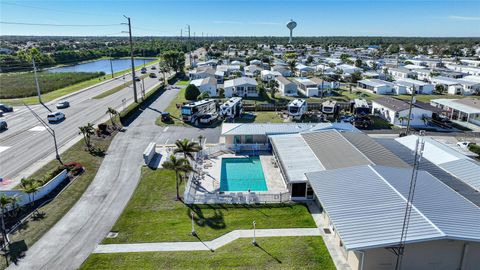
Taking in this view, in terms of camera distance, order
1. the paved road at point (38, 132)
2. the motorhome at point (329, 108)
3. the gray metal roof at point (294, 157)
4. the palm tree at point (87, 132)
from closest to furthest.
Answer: the gray metal roof at point (294, 157) < the paved road at point (38, 132) < the palm tree at point (87, 132) < the motorhome at point (329, 108)

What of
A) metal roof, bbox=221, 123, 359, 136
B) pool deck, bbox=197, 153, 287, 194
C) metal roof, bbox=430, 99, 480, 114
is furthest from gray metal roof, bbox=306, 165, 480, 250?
metal roof, bbox=430, 99, 480, 114

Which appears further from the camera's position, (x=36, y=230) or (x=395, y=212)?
(x=36, y=230)

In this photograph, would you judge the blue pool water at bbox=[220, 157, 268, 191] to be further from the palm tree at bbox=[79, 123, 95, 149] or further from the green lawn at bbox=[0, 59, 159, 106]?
the green lawn at bbox=[0, 59, 159, 106]

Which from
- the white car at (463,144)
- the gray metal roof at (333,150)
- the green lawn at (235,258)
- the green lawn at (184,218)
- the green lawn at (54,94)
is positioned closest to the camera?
the green lawn at (235,258)

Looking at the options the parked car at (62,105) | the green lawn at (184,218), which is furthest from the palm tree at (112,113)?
the green lawn at (184,218)

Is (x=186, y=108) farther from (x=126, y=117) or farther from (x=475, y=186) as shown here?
(x=475, y=186)

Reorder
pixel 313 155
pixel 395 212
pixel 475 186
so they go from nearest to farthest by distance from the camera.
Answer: pixel 395 212 < pixel 475 186 < pixel 313 155

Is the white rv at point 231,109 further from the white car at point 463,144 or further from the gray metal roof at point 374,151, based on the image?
the white car at point 463,144

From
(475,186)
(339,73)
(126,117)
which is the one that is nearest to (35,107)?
(126,117)
